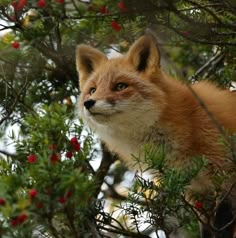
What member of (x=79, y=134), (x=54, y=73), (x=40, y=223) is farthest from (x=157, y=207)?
(x=54, y=73)

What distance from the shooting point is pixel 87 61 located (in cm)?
682

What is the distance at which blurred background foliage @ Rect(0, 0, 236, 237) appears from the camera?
3904 mm

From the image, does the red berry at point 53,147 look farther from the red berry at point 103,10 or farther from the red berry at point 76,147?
the red berry at point 103,10

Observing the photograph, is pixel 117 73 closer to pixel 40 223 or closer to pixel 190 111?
pixel 190 111

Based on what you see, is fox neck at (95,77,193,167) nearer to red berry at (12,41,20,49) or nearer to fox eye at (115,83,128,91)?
fox eye at (115,83,128,91)

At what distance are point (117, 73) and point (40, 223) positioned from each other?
2.81 m

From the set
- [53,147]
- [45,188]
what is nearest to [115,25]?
[53,147]

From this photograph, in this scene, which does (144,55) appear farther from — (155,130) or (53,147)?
(53,147)

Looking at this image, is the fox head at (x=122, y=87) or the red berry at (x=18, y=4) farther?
the fox head at (x=122, y=87)

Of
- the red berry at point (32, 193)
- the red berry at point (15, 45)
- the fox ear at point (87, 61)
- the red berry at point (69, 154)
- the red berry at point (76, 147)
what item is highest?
the red berry at point (15, 45)

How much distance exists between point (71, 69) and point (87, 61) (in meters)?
0.54

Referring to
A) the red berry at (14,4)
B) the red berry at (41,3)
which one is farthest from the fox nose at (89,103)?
the red berry at (14,4)

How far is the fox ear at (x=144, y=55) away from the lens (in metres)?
6.38

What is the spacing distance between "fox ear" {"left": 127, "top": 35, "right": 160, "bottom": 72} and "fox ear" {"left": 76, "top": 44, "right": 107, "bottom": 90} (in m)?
0.36
